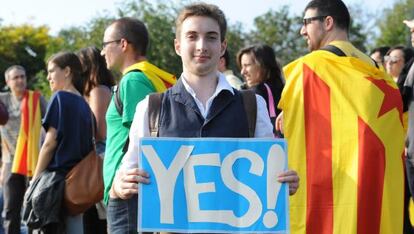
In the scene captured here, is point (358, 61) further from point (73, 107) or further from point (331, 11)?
point (73, 107)

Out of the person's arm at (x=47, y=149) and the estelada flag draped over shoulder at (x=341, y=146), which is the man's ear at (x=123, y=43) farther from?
the person's arm at (x=47, y=149)

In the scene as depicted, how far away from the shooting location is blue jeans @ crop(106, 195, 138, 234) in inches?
189

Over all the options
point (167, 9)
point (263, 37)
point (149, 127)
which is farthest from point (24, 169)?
point (263, 37)

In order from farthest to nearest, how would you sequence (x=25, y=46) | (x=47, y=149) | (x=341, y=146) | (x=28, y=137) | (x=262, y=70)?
1. (x=25, y=46)
2. (x=28, y=137)
3. (x=262, y=70)
4. (x=47, y=149)
5. (x=341, y=146)

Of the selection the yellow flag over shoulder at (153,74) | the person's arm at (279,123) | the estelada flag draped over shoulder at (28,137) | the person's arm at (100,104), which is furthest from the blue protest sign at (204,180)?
the estelada flag draped over shoulder at (28,137)

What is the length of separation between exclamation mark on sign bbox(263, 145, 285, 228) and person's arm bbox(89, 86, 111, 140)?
10.9 ft

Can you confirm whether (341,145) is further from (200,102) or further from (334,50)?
(200,102)

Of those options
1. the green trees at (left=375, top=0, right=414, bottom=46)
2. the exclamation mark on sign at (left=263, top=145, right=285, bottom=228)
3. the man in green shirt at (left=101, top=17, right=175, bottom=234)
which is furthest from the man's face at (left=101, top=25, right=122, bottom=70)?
the green trees at (left=375, top=0, right=414, bottom=46)

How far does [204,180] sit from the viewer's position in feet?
10.6

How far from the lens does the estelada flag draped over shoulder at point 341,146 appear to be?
5.27m

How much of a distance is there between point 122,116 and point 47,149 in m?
1.77

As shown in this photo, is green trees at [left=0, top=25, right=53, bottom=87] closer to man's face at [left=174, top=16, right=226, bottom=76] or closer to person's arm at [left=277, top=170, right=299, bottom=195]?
man's face at [left=174, top=16, right=226, bottom=76]

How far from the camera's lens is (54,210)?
629 cm

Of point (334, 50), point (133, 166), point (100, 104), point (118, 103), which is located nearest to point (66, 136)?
point (100, 104)
